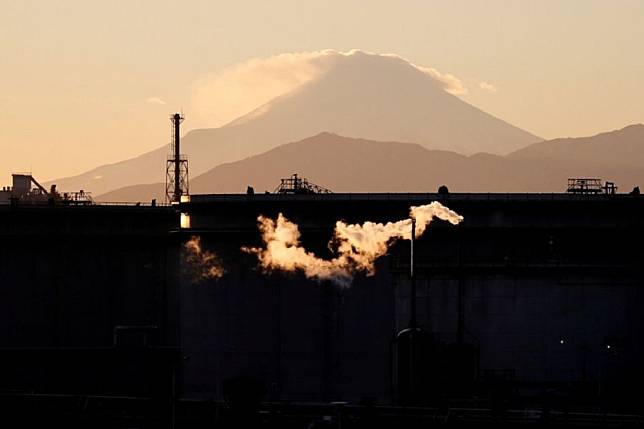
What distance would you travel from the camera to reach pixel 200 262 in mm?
85312

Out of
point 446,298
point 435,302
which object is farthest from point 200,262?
point 446,298

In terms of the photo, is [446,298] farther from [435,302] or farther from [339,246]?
[339,246]

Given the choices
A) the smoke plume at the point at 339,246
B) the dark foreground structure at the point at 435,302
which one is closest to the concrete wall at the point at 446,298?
the dark foreground structure at the point at 435,302

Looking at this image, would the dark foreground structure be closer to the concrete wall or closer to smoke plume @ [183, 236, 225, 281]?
the concrete wall

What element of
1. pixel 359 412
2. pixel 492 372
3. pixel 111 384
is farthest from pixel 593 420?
pixel 111 384

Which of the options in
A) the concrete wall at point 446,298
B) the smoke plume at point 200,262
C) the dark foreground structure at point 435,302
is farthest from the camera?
the smoke plume at point 200,262

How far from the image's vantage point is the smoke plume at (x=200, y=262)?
84750 mm

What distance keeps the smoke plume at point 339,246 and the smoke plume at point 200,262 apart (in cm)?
189

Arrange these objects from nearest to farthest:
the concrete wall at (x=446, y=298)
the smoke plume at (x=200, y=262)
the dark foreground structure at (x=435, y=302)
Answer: the dark foreground structure at (x=435, y=302) < the concrete wall at (x=446, y=298) < the smoke plume at (x=200, y=262)

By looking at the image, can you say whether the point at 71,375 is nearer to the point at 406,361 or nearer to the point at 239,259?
the point at 239,259

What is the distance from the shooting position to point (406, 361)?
73.2 meters

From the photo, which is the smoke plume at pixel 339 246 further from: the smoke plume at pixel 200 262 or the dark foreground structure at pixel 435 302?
the smoke plume at pixel 200 262

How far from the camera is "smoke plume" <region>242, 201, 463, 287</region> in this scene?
269 feet

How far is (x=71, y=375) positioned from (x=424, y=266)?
75.0ft
